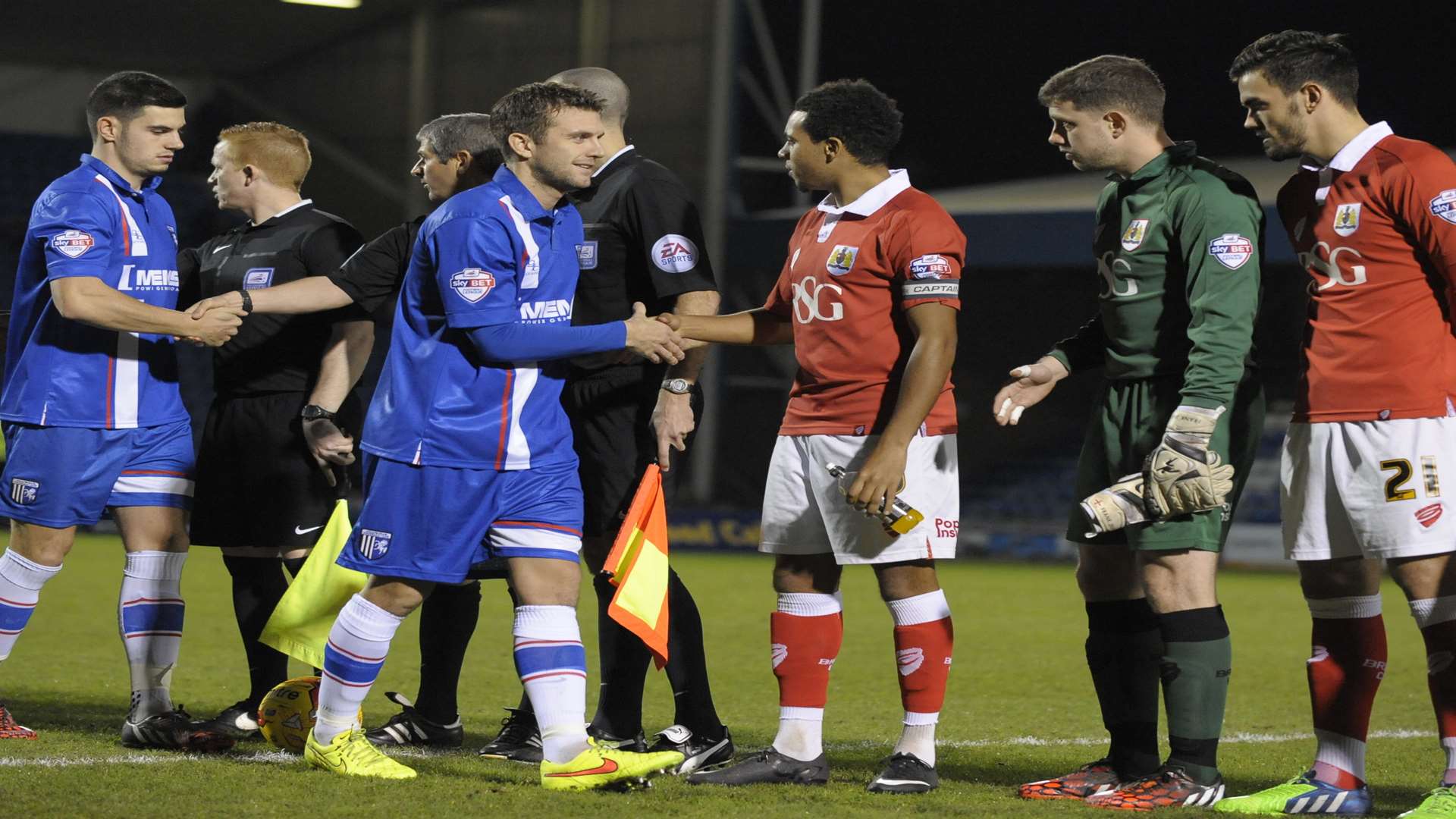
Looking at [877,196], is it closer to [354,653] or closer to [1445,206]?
[1445,206]

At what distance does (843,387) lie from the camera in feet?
13.6

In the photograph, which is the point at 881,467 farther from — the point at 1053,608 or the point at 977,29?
the point at 977,29

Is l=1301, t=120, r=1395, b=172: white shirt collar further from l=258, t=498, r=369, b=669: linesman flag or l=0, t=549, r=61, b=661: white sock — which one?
l=0, t=549, r=61, b=661: white sock

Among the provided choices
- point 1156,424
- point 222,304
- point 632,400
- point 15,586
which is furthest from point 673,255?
point 15,586

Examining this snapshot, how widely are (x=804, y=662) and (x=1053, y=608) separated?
7332 mm

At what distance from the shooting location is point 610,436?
4430 mm

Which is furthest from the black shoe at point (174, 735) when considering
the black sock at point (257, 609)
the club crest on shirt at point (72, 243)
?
the club crest on shirt at point (72, 243)

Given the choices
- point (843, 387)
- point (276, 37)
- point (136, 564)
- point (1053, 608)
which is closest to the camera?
point (843, 387)

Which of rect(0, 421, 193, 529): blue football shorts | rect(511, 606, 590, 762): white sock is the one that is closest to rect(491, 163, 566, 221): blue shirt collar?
rect(511, 606, 590, 762): white sock

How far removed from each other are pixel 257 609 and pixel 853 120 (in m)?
2.43

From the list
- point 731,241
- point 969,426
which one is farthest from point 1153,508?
point 969,426

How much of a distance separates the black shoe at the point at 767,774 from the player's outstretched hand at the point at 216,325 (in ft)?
6.11

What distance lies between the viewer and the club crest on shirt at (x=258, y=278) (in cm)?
478

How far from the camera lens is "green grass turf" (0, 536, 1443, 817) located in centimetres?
373
